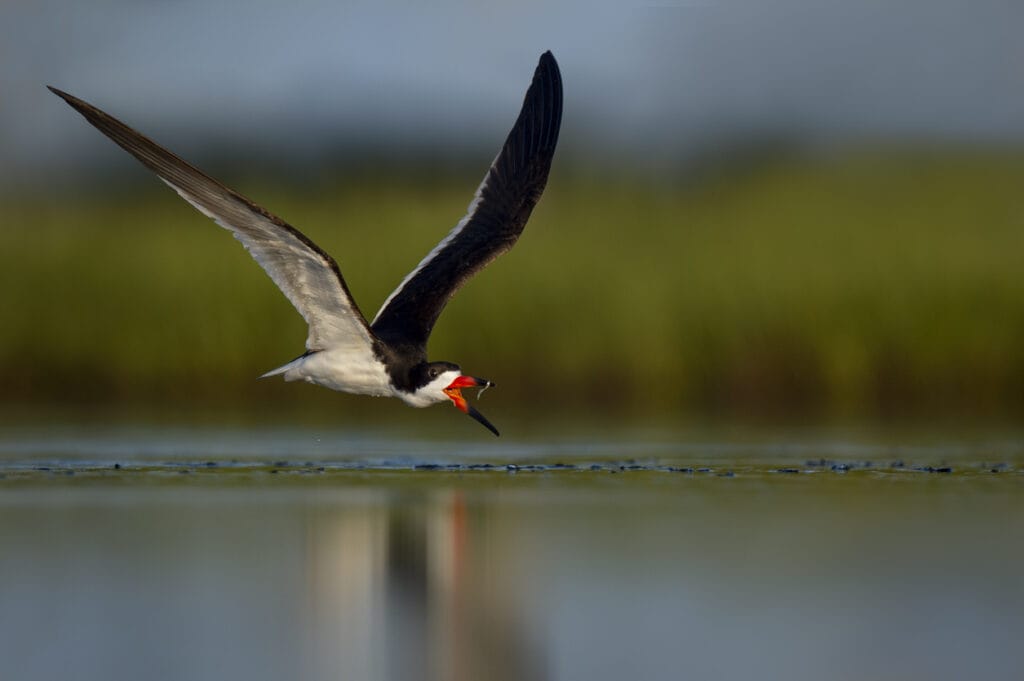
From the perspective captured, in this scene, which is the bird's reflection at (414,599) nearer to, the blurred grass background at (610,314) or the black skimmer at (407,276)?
the black skimmer at (407,276)

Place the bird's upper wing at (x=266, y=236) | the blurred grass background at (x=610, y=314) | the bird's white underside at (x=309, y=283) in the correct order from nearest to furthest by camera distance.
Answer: the bird's upper wing at (x=266, y=236)
the bird's white underside at (x=309, y=283)
the blurred grass background at (x=610, y=314)

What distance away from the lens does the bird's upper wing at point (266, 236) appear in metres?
8.92

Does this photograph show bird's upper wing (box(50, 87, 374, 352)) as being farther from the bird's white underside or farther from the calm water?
the calm water

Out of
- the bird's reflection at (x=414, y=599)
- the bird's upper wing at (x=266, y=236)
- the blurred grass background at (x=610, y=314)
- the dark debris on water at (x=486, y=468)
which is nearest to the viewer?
the bird's reflection at (x=414, y=599)

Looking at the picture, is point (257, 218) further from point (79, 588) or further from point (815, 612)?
point (815, 612)

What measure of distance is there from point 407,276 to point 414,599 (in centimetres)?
446

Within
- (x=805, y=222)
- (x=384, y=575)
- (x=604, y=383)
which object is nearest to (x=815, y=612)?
(x=384, y=575)

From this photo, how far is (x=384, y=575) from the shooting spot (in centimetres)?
800

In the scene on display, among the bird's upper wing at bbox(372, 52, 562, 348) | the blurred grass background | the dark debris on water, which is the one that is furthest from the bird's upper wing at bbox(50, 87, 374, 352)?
the blurred grass background

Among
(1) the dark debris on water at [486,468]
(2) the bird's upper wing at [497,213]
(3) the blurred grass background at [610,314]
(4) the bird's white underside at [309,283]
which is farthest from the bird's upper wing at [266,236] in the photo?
(3) the blurred grass background at [610,314]

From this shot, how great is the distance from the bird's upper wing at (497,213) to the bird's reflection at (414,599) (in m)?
1.98

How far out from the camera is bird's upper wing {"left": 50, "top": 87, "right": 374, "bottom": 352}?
8922 millimetres

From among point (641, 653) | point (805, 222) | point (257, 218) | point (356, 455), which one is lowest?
point (641, 653)

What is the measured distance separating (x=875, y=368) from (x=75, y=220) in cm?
866
